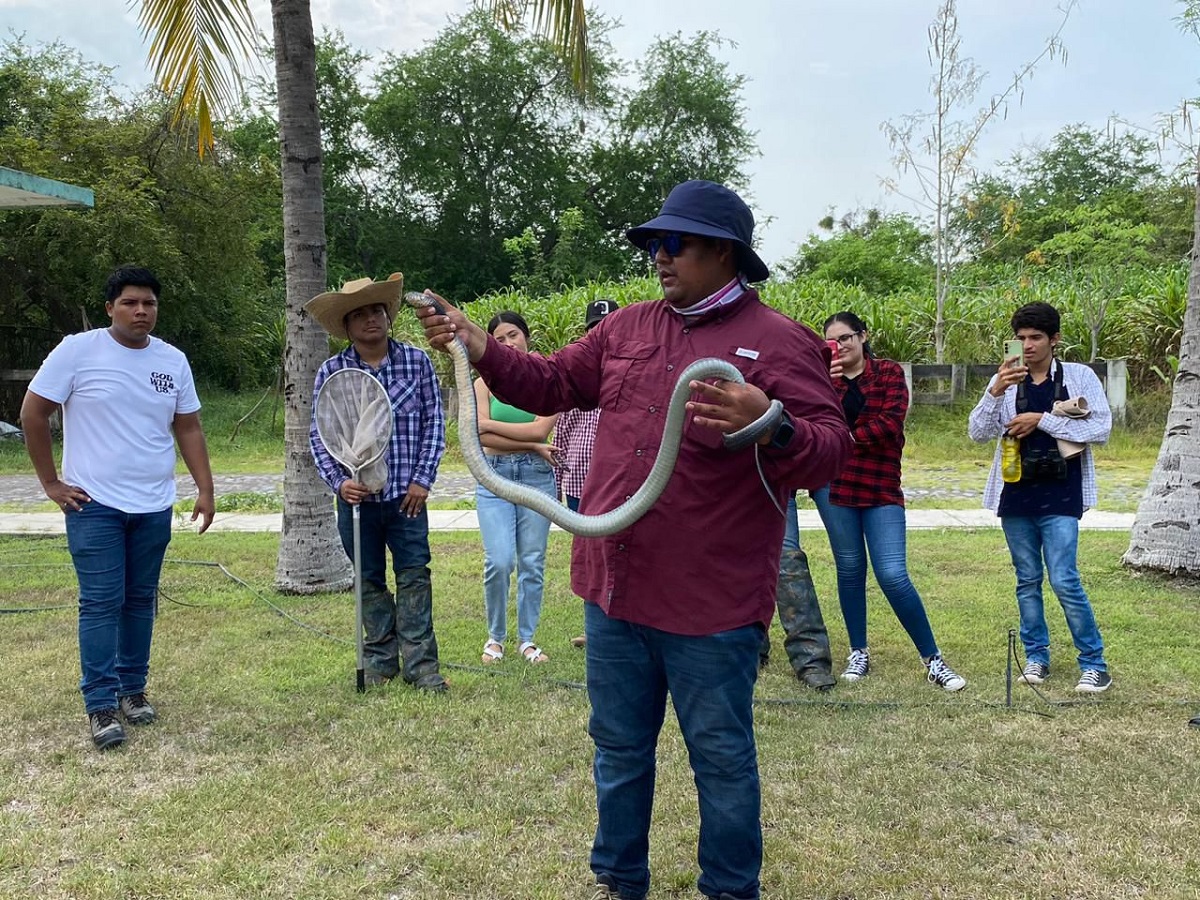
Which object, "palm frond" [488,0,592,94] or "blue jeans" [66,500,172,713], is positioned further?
"palm frond" [488,0,592,94]

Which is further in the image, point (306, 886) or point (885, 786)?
point (885, 786)

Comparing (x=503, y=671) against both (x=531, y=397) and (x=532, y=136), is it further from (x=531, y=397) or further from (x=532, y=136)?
(x=532, y=136)

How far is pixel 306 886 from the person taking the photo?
3004mm

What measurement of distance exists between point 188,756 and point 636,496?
2654mm

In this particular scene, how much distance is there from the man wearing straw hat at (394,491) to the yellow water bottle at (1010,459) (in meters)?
2.84

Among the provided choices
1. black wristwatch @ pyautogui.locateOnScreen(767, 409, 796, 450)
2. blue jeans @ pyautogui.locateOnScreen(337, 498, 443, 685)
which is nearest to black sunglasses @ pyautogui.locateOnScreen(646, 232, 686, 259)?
black wristwatch @ pyautogui.locateOnScreen(767, 409, 796, 450)

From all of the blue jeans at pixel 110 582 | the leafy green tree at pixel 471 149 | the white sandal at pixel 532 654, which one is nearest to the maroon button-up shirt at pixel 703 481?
the blue jeans at pixel 110 582

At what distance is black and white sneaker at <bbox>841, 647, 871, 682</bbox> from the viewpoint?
199 inches

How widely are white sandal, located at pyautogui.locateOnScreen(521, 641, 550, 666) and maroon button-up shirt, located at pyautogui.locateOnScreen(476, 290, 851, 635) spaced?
279cm

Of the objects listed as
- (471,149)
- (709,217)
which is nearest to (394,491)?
(709,217)

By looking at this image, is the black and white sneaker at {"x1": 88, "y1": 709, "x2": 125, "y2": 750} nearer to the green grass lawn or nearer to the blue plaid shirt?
the green grass lawn

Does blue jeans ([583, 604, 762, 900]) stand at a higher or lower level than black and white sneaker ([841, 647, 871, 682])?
higher

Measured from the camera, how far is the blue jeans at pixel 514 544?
5.38 m

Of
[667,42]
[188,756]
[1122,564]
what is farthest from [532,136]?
[188,756]
